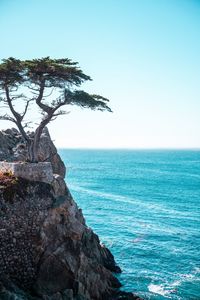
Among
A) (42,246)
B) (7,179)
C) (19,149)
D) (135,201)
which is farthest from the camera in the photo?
(135,201)

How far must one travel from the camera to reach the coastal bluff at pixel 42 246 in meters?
24.5

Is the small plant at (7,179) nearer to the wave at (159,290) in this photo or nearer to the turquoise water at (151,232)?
the turquoise water at (151,232)

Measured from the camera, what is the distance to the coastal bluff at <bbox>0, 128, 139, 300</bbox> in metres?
24.5

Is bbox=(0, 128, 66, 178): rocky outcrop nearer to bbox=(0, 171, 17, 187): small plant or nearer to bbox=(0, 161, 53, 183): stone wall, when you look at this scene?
bbox=(0, 161, 53, 183): stone wall

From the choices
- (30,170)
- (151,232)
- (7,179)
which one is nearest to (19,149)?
(30,170)

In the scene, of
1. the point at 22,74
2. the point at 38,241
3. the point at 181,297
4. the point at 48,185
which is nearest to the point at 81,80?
the point at 22,74

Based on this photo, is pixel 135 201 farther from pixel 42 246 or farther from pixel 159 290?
pixel 42 246

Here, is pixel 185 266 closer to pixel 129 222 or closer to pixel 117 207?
pixel 129 222

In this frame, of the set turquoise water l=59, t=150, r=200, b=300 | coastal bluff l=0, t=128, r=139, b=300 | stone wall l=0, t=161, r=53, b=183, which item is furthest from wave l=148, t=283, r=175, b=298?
stone wall l=0, t=161, r=53, b=183

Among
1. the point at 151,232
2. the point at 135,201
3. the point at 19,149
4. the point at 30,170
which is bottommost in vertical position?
the point at 151,232

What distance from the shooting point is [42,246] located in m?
26.0

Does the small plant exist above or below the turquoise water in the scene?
above

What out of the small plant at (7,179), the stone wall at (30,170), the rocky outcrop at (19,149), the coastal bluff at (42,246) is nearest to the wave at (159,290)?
the coastal bluff at (42,246)

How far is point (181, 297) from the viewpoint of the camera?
3259cm
